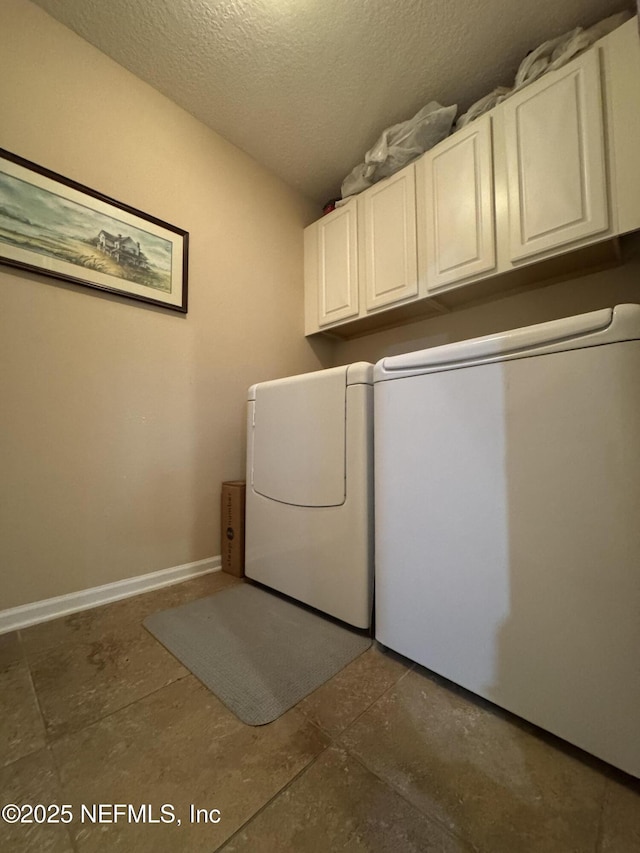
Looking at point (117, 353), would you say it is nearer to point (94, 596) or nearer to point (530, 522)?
point (94, 596)

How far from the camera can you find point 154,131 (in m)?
1.49

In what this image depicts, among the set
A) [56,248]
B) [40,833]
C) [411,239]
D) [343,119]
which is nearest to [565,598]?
[40,833]

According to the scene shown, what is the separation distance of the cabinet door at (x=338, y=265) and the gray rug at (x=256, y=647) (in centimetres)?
155

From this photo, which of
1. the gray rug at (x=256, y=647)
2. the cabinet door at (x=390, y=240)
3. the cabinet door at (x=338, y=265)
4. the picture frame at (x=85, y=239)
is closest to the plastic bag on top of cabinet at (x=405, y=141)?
the cabinet door at (x=390, y=240)

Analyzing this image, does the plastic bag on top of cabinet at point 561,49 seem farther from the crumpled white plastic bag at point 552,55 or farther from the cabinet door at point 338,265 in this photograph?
the cabinet door at point 338,265

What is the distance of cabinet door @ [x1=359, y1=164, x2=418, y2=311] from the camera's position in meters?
1.59

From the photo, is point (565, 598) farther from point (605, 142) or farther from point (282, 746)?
point (605, 142)

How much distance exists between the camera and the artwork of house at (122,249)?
1330 millimetres

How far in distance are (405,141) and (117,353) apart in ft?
5.55

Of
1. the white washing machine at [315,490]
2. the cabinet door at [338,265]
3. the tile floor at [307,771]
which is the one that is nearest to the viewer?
the tile floor at [307,771]

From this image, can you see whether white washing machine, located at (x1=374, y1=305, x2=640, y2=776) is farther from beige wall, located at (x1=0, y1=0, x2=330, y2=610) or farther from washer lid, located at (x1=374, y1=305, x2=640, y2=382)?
beige wall, located at (x1=0, y1=0, x2=330, y2=610)

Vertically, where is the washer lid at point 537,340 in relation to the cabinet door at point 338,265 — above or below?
below

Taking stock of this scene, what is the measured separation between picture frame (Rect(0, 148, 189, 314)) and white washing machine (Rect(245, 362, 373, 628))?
689 millimetres

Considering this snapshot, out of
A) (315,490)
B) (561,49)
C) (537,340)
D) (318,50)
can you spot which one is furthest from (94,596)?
Result: (561,49)
